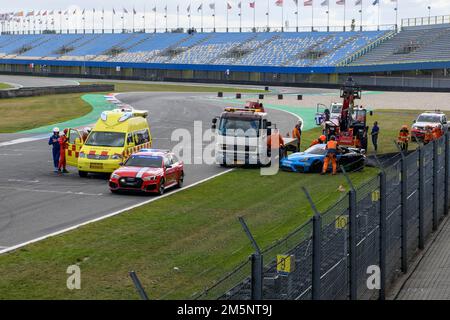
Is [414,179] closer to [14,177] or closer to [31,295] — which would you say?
[31,295]

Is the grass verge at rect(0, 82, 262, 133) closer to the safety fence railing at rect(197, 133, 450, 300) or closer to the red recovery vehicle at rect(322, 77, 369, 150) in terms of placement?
the red recovery vehicle at rect(322, 77, 369, 150)

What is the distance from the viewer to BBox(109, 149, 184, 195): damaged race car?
24.0 metres

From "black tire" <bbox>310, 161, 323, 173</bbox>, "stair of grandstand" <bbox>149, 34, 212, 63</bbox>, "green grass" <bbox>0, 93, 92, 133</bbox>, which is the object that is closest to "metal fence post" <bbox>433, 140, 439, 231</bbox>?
"black tire" <bbox>310, 161, 323, 173</bbox>

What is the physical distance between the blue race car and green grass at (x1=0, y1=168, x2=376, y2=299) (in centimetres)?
406

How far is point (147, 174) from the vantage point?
78.8 feet

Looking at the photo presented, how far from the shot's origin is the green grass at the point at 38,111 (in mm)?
49156

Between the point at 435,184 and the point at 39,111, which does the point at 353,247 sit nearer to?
the point at 435,184

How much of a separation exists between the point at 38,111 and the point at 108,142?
31009 millimetres

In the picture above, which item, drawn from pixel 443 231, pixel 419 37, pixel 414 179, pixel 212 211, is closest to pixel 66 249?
pixel 212 211

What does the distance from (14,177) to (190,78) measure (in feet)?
299

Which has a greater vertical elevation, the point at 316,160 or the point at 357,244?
the point at 357,244

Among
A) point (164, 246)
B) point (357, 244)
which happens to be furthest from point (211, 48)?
point (357, 244)

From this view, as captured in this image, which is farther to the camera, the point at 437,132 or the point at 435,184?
the point at 437,132

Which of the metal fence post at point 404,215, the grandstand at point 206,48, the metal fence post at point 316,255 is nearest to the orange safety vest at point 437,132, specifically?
the metal fence post at point 404,215
